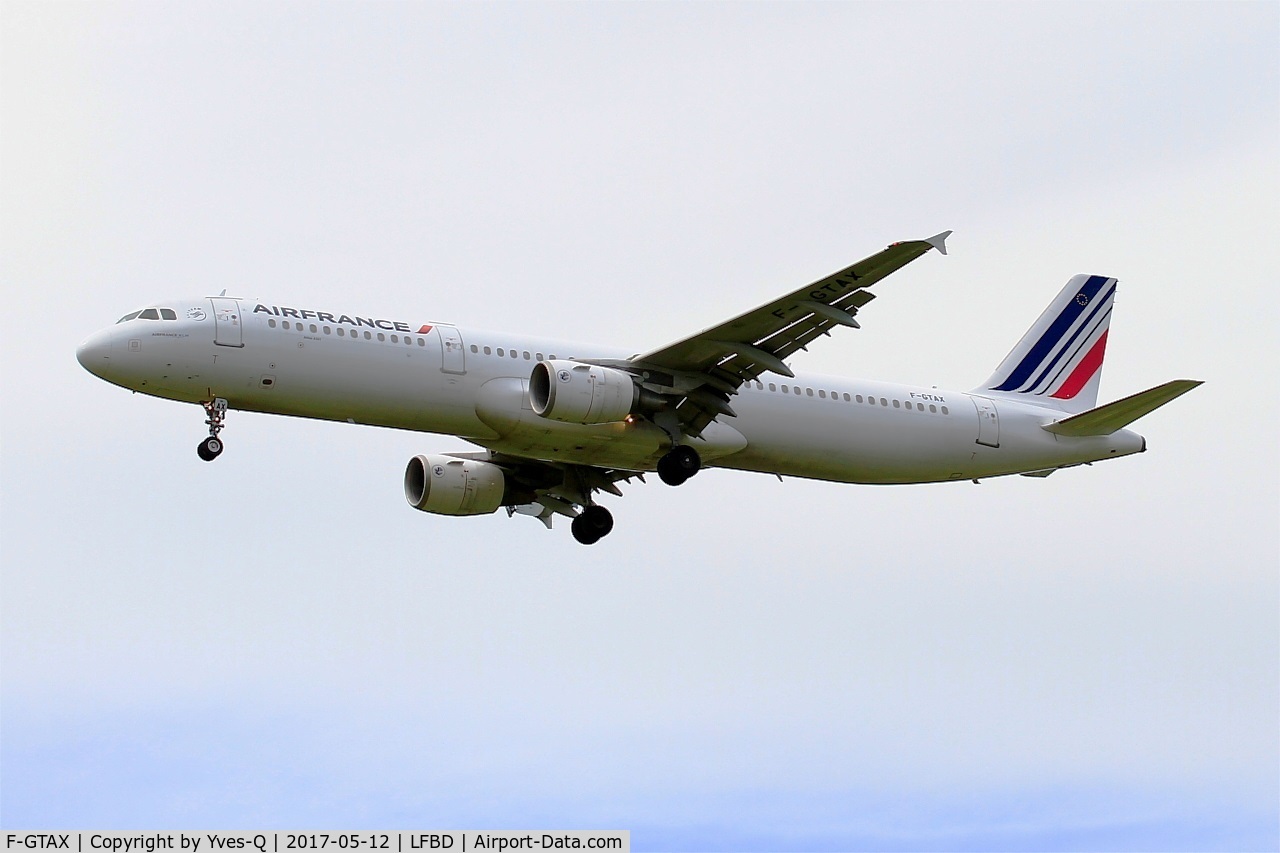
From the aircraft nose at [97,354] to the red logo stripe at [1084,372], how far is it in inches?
898

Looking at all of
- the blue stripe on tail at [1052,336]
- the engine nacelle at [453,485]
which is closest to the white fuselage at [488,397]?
the blue stripe on tail at [1052,336]

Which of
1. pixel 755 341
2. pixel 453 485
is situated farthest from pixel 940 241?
pixel 453 485

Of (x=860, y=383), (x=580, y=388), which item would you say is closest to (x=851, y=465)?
(x=860, y=383)

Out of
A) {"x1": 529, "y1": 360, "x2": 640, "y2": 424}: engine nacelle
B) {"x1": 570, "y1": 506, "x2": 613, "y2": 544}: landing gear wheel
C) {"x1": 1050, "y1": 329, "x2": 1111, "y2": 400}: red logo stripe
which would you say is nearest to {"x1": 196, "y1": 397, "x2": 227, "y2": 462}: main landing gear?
{"x1": 529, "y1": 360, "x2": 640, "y2": 424}: engine nacelle

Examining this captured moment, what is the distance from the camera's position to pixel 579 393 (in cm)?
3825

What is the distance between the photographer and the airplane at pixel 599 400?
3759cm

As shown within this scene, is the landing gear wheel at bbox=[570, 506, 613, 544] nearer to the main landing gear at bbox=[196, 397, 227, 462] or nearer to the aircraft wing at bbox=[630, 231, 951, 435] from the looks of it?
the aircraft wing at bbox=[630, 231, 951, 435]

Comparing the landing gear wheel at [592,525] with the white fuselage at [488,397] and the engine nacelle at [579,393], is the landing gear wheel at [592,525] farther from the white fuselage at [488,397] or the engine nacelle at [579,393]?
the engine nacelle at [579,393]

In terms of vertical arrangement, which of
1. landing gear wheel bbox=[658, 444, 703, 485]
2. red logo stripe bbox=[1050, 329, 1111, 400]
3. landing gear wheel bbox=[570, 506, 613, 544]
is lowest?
landing gear wheel bbox=[658, 444, 703, 485]

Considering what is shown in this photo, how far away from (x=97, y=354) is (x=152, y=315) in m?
1.36

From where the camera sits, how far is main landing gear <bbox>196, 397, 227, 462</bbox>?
124 ft

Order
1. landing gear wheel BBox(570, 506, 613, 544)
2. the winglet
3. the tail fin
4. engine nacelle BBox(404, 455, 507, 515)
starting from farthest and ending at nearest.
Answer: the tail fin < landing gear wheel BBox(570, 506, 613, 544) < engine nacelle BBox(404, 455, 507, 515) < the winglet

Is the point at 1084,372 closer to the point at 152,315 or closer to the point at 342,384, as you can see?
the point at 342,384

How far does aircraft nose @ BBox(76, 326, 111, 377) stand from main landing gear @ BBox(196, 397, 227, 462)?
6.89ft
